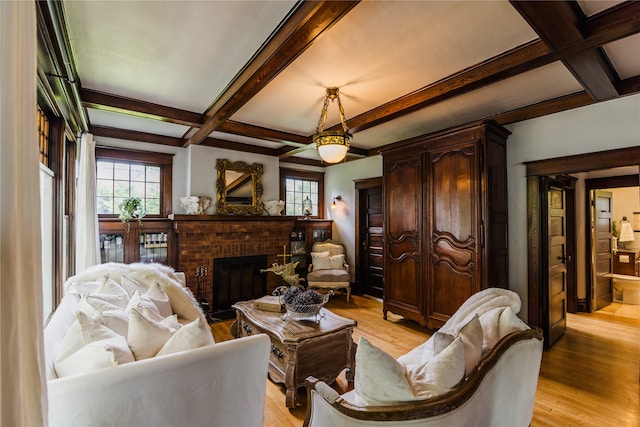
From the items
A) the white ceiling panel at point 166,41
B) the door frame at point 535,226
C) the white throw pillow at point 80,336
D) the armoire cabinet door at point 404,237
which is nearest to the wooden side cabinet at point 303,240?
the armoire cabinet door at point 404,237

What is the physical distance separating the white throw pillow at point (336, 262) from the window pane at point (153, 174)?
3108 mm

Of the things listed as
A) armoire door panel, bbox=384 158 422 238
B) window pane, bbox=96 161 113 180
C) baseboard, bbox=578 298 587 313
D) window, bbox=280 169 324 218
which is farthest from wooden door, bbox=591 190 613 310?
window pane, bbox=96 161 113 180

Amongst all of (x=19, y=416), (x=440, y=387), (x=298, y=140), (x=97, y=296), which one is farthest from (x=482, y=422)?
(x=298, y=140)

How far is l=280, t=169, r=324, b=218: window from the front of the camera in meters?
5.75

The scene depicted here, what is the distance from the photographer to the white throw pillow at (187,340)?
147 cm

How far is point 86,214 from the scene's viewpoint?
9.84ft

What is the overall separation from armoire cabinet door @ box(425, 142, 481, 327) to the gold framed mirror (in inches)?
108

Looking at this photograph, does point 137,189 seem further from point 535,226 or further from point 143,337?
point 535,226

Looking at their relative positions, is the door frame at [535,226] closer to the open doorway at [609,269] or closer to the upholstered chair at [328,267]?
the open doorway at [609,269]

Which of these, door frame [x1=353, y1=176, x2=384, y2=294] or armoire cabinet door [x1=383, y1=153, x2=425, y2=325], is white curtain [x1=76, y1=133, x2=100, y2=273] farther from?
door frame [x1=353, y1=176, x2=384, y2=294]

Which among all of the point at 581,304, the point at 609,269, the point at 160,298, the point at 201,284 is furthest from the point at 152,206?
the point at 609,269

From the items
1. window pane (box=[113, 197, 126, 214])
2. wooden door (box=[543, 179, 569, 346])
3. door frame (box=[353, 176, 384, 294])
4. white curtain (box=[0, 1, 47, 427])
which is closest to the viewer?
white curtain (box=[0, 1, 47, 427])

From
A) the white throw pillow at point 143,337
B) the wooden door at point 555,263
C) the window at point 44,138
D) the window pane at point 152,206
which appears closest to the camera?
the white throw pillow at point 143,337

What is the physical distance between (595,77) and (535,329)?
6.91ft
